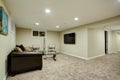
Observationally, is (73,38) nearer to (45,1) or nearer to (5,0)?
(45,1)

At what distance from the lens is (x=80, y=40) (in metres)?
5.65

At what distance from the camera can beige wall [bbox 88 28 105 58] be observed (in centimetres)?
524

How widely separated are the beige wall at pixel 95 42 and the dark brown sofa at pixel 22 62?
349cm

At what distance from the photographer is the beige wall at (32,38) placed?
6.73m

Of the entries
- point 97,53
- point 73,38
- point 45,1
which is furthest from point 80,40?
point 45,1

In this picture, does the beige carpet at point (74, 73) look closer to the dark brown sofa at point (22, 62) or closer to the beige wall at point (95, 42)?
the dark brown sofa at point (22, 62)

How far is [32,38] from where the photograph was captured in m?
7.23

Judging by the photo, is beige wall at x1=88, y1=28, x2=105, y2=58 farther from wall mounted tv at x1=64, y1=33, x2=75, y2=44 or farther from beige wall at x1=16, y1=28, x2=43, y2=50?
beige wall at x1=16, y1=28, x2=43, y2=50

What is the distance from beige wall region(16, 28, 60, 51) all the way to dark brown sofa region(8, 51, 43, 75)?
4271mm

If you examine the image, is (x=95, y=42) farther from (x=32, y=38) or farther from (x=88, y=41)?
(x=32, y=38)

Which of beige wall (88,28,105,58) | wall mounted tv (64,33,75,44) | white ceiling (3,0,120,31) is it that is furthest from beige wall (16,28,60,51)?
beige wall (88,28,105,58)

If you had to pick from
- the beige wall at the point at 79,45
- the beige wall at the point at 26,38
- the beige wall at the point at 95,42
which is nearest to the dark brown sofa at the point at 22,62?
the beige wall at the point at 79,45

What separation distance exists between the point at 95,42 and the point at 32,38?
5317mm

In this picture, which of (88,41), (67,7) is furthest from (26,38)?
(67,7)
